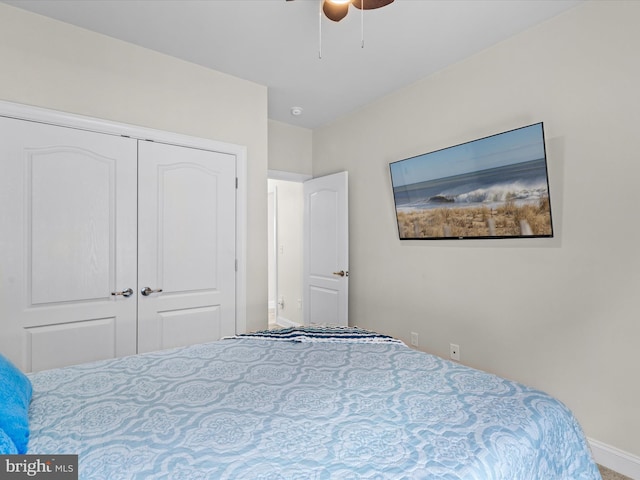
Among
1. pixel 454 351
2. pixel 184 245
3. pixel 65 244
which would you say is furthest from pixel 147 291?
pixel 454 351

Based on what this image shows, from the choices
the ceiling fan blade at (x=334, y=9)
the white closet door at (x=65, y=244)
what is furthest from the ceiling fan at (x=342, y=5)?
the white closet door at (x=65, y=244)

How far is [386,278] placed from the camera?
11.2 feet

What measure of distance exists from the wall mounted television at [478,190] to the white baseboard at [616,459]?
4.23ft

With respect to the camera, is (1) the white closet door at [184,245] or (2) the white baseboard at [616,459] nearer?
(2) the white baseboard at [616,459]

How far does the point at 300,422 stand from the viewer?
108 centimetres

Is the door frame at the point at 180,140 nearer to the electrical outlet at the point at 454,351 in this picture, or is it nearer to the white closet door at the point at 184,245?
the white closet door at the point at 184,245

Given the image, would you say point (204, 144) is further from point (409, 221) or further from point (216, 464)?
point (216, 464)

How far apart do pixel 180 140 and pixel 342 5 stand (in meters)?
1.58

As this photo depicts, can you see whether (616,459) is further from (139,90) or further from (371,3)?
(139,90)

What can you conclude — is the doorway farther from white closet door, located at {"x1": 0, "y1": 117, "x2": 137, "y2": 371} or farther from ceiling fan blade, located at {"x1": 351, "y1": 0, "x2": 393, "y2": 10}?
ceiling fan blade, located at {"x1": 351, "y1": 0, "x2": 393, "y2": 10}

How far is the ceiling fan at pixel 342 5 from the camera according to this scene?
67.3 inches

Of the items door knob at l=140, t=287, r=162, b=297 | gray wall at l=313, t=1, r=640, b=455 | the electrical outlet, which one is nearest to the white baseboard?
gray wall at l=313, t=1, r=640, b=455

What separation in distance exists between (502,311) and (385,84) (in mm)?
2172

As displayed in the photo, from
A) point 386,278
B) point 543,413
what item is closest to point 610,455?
point 543,413
